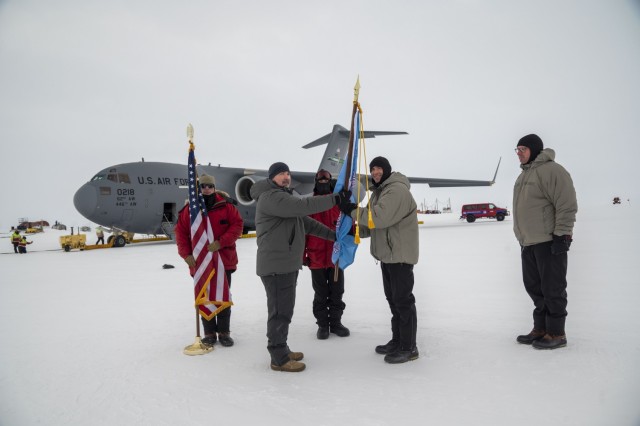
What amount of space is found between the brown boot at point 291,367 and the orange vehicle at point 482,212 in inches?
1156

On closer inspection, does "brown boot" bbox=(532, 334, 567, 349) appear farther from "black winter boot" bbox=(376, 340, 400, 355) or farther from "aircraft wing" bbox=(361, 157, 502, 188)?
"aircraft wing" bbox=(361, 157, 502, 188)

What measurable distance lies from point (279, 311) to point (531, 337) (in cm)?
248

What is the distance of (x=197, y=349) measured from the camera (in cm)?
388

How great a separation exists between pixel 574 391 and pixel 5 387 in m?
4.42

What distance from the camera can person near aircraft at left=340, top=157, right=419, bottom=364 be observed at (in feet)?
11.4

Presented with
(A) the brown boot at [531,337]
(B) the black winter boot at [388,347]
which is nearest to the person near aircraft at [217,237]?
(B) the black winter boot at [388,347]

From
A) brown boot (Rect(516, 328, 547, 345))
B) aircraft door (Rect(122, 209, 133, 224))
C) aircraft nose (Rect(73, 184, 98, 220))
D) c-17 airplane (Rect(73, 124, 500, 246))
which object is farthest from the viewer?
aircraft door (Rect(122, 209, 133, 224))

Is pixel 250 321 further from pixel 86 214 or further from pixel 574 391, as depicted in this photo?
pixel 86 214

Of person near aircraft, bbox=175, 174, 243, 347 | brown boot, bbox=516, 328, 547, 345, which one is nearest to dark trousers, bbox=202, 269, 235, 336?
person near aircraft, bbox=175, 174, 243, 347

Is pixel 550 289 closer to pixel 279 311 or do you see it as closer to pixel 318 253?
pixel 318 253

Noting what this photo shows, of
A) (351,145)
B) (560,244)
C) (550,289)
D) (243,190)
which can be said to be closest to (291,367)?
(351,145)

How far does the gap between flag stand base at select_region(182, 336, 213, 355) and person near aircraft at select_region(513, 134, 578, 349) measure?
3123mm

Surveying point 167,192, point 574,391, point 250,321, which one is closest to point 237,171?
point 167,192

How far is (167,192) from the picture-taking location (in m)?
16.2
